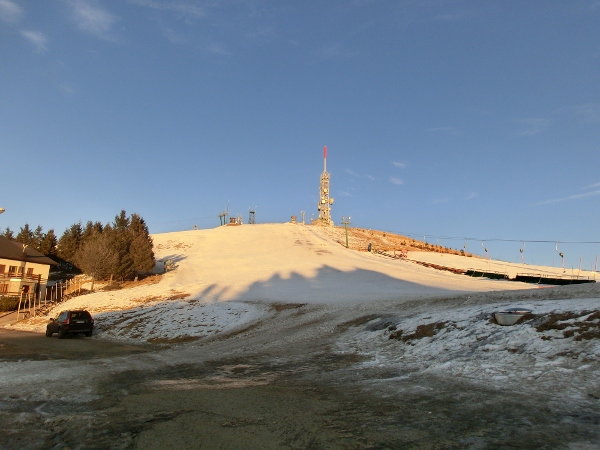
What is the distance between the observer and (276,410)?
707 centimetres

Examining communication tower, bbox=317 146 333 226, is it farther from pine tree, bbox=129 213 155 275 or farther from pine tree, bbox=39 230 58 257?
pine tree, bbox=129 213 155 275

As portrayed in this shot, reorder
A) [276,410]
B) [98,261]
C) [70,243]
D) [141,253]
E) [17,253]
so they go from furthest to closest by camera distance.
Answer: [70,243] → [17,253] → [141,253] → [98,261] → [276,410]

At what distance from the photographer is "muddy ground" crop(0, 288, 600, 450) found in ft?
18.2

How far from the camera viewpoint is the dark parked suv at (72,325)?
23.5m

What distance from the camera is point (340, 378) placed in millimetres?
9992

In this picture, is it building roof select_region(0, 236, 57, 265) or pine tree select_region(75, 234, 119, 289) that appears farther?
building roof select_region(0, 236, 57, 265)

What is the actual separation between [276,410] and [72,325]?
20.8m

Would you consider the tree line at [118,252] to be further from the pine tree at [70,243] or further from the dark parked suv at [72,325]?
the dark parked suv at [72,325]

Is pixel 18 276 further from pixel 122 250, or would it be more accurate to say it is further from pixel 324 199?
pixel 324 199

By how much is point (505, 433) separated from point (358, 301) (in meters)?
19.5

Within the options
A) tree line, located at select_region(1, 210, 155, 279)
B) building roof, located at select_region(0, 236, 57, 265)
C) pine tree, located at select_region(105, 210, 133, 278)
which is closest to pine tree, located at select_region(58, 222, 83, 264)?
tree line, located at select_region(1, 210, 155, 279)

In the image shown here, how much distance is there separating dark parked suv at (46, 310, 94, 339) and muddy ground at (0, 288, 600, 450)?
12.2 metres

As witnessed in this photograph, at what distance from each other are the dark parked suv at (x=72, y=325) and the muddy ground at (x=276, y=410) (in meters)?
12.2

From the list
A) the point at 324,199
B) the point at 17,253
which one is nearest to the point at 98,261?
the point at 17,253
